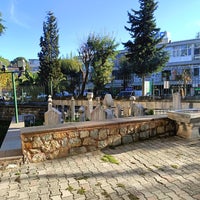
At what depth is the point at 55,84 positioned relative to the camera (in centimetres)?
3030

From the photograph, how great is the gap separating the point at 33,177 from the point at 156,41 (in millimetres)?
23018

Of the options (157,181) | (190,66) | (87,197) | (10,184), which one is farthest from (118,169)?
(190,66)

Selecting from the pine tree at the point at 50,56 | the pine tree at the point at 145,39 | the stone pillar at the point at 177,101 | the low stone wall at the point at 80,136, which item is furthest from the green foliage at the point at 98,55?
the low stone wall at the point at 80,136

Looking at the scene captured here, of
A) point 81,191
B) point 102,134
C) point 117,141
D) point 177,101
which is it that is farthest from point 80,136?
point 177,101

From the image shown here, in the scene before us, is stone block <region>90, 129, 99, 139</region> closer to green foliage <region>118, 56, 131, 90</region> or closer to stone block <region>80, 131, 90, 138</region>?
stone block <region>80, 131, 90, 138</region>

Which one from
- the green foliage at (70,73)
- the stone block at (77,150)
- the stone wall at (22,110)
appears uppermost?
the green foliage at (70,73)

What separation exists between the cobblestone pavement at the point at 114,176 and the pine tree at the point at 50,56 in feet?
86.4

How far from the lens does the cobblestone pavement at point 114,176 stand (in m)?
2.61

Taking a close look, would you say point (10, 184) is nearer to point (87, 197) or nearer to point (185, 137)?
point (87, 197)

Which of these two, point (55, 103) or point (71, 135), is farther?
point (55, 103)

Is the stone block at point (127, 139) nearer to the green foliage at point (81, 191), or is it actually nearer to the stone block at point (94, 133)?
the stone block at point (94, 133)

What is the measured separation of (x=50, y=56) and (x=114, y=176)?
29.3m

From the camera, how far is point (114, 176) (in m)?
3.07

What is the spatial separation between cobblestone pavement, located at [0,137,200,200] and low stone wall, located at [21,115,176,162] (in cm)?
17
